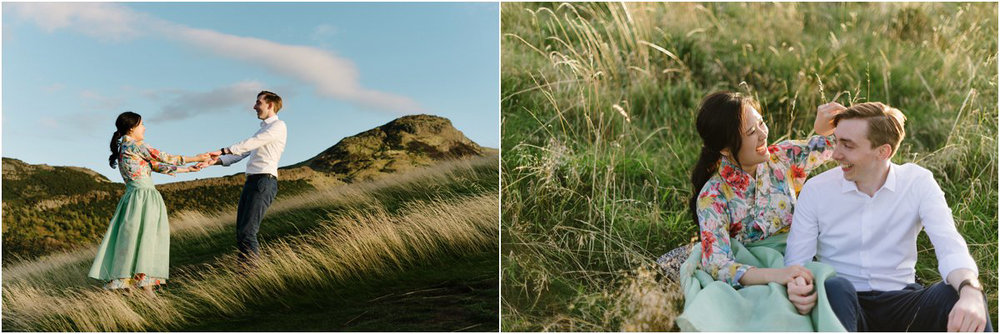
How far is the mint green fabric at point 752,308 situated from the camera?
321 cm

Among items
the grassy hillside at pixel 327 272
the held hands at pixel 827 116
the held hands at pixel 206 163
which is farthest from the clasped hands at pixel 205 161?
the held hands at pixel 827 116

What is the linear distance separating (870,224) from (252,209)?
3415 millimetres

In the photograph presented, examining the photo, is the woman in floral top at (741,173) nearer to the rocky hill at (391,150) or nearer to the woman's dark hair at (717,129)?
the woman's dark hair at (717,129)

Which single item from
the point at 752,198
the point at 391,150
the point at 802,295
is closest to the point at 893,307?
the point at 802,295

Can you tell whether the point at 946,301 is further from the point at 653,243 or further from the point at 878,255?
the point at 653,243

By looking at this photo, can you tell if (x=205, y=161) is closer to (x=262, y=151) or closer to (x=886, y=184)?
(x=262, y=151)

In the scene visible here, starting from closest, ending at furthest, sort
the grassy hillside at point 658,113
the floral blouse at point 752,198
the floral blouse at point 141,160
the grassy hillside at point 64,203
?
the floral blouse at point 752,198 → the grassy hillside at point 658,113 → the floral blouse at point 141,160 → the grassy hillside at point 64,203

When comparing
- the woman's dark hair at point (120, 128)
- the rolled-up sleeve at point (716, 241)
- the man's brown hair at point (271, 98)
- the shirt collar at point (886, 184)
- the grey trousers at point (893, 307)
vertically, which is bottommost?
the grey trousers at point (893, 307)

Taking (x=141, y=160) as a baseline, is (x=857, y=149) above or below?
below

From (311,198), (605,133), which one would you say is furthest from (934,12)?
(311,198)

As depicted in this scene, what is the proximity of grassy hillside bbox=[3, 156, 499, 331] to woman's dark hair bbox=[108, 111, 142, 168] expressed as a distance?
2.41 ft

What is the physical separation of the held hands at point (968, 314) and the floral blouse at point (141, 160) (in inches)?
161

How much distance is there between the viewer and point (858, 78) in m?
6.57

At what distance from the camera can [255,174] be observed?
4871mm
